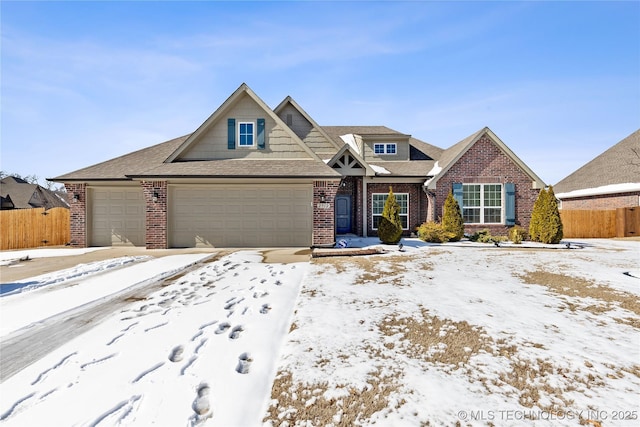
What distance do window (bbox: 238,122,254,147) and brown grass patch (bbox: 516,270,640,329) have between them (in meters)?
10.3

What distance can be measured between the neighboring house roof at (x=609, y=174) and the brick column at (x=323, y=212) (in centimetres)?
1990

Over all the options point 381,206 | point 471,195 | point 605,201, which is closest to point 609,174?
point 605,201

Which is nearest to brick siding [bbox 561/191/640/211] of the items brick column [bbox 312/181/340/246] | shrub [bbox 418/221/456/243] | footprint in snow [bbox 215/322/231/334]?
shrub [bbox 418/221/456/243]

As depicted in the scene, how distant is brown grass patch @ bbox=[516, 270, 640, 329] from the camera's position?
442cm

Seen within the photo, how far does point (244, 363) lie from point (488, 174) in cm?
1535

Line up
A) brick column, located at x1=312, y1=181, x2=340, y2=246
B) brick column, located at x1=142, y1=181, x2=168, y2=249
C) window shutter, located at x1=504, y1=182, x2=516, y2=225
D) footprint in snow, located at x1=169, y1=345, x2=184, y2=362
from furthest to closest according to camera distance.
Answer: window shutter, located at x1=504, y1=182, x2=516, y2=225
brick column, located at x1=312, y1=181, x2=340, y2=246
brick column, located at x1=142, y1=181, x2=168, y2=249
footprint in snow, located at x1=169, y1=345, x2=184, y2=362

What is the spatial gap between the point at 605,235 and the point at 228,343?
22.5 meters

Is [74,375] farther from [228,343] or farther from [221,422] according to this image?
[221,422]

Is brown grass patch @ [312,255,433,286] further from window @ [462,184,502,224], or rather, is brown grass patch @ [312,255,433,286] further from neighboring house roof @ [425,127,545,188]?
window @ [462,184,502,224]

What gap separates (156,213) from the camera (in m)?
10.7

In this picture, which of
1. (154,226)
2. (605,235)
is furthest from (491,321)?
(605,235)

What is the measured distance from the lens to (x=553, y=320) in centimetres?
397

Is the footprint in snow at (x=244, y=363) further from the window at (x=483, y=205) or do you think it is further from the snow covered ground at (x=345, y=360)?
the window at (x=483, y=205)

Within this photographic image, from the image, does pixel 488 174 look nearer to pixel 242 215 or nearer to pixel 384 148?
pixel 384 148
